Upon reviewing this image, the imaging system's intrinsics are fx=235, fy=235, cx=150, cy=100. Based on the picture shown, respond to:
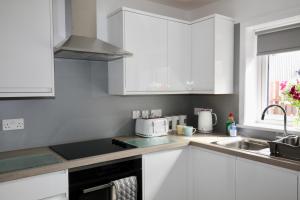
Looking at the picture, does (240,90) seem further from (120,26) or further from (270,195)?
(120,26)

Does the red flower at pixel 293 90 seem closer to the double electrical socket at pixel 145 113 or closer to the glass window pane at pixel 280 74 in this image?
the glass window pane at pixel 280 74

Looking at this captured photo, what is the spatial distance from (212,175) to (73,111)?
137 centimetres

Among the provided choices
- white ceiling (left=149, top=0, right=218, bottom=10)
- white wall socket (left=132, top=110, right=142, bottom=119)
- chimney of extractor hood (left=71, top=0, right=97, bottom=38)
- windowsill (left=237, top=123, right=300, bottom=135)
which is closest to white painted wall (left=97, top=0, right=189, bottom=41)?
white ceiling (left=149, top=0, right=218, bottom=10)

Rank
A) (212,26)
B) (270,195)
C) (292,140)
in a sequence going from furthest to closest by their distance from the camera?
(212,26) → (292,140) → (270,195)

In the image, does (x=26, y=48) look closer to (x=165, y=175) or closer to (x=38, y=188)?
(x=38, y=188)

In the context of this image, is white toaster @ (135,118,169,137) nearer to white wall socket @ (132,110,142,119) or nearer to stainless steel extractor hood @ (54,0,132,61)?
white wall socket @ (132,110,142,119)

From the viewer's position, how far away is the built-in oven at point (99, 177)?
1612mm

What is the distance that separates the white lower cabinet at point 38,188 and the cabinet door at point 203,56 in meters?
1.60

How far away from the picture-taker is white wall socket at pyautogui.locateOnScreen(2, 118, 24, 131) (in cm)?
184

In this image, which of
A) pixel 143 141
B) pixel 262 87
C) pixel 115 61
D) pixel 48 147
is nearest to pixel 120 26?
pixel 115 61

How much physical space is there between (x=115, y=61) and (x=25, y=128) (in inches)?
38.5

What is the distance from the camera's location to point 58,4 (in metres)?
2.06

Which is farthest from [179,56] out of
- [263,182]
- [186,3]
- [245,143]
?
[263,182]

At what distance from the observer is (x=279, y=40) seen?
7.10ft
